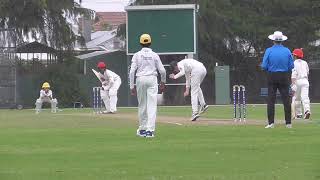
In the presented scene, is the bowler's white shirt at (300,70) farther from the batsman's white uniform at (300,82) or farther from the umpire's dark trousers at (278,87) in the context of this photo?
the umpire's dark trousers at (278,87)

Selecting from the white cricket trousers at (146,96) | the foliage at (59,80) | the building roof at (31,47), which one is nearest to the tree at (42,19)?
the building roof at (31,47)

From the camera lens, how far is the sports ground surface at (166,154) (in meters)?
10.6

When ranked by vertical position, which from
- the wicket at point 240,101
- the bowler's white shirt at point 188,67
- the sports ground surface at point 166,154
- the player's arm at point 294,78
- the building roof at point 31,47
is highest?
the building roof at point 31,47

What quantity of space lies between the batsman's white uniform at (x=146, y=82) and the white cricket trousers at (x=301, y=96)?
7304 mm

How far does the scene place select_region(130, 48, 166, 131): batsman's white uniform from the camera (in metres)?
16.5

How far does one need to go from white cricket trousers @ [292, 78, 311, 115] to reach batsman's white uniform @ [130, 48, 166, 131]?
730 cm

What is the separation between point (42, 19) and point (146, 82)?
34.6 meters

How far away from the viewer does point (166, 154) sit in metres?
12.8

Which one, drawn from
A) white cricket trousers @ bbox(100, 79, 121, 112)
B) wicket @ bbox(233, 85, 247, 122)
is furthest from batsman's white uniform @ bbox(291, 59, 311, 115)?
white cricket trousers @ bbox(100, 79, 121, 112)

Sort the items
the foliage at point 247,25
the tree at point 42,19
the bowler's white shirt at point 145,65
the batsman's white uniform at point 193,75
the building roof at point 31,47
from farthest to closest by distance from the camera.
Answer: the foliage at point 247,25
the building roof at point 31,47
the tree at point 42,19
the batsman's white uniform at point 193,75
the bowler's white shirt at point 145,65

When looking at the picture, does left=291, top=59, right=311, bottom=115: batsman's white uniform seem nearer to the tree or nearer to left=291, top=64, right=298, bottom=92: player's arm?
left=291, top=64, right=298, bottom=92: player's arm

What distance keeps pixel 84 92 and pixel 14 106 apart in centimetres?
630

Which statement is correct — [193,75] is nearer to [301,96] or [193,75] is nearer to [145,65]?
[301,96]

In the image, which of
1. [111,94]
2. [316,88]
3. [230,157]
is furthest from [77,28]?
[230,157]
